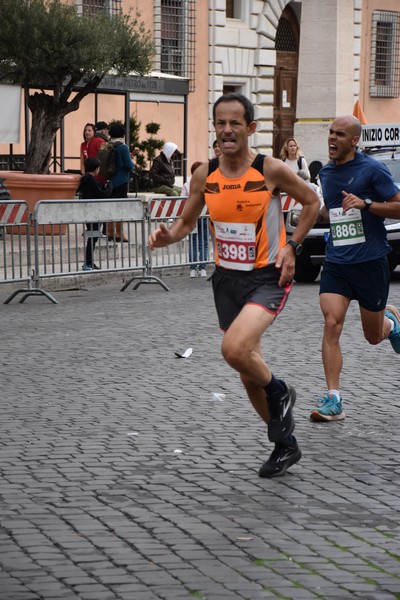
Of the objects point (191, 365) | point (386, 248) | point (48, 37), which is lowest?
point (191, 365)

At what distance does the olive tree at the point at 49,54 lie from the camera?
76.3 feet

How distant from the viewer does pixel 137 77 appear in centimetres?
2916

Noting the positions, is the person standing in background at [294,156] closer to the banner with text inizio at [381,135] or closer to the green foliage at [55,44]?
the banner with text inizio at [381,135]

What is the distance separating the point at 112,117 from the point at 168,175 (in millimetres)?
6115

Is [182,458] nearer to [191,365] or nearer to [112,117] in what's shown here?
[191,365]

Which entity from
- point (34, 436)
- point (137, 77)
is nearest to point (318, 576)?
point (34, 436)

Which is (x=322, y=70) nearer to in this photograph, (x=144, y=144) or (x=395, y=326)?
(x=144, y=144)

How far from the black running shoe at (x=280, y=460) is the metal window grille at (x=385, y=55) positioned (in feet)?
117

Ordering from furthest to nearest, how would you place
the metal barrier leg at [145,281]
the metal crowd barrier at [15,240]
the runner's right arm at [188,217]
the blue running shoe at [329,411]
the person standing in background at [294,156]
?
1. the person standing in background at [294,156]
2. the metal barrier leg at [145,281]
3. the metal crowd barrier at [15,240]
4. the blue running shoe at [329,411]
5. the runner's right arm at [188,217]

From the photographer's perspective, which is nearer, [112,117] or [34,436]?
[34,436]

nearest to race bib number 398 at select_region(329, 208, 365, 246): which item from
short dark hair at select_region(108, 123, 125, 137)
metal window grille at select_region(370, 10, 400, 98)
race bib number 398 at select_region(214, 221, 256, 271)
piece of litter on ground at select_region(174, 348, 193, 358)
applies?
race bib number 398 at select_region(214, 221, 256, 271)

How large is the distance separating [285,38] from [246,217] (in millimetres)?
34063

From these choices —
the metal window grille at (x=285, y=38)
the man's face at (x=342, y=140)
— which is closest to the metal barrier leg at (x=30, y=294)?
the man's face at (x=342, y=140)

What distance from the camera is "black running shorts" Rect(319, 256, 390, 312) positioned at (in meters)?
8.55
